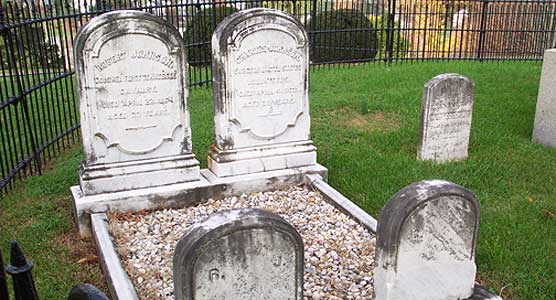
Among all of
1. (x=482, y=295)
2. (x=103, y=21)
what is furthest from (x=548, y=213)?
(x=103, y=21)

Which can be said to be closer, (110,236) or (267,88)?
(110,236)

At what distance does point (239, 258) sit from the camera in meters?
2.86

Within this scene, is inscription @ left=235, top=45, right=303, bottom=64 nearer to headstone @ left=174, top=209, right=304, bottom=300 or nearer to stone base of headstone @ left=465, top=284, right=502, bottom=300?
headstone @ left=174, top=209, right=304, bottom=300

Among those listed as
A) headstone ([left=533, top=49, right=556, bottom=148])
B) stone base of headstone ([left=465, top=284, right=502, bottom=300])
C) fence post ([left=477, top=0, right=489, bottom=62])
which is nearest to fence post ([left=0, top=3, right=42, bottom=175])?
stone base of headstone ([left=465, top=284, right=502, bottom=300])

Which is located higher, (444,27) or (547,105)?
(444,27)

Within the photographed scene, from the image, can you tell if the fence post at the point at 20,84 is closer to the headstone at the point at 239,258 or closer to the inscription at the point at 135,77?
the inscription at the point at 135,77

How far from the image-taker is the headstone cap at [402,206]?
3055mm

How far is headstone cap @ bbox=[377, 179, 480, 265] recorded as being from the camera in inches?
120

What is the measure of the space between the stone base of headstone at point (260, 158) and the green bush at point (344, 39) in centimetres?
798

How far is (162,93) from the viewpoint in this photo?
5207 millimetres

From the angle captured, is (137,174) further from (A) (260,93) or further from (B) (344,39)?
(B) (344,39)

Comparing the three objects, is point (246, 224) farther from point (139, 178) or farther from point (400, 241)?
point (139, 178)

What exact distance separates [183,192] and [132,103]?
0.99 m

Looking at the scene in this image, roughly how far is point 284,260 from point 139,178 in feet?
8.79
